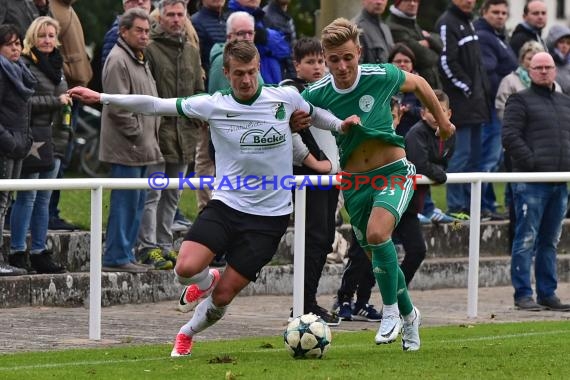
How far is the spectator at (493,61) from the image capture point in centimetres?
1759

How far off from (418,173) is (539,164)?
62.1 inches

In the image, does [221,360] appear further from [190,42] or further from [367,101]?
[190,42]

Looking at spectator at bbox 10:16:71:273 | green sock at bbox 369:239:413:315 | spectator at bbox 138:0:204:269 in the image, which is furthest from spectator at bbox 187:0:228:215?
green sock at bbox 369:239:413:315

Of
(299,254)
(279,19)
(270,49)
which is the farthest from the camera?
(279,19)

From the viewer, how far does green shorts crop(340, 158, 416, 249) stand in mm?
10500

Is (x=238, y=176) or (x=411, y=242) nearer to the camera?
(x=238, y=176)

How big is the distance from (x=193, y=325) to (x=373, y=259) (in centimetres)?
132

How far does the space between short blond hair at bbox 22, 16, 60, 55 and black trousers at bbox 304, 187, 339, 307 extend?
2.82 m

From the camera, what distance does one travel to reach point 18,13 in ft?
47.2

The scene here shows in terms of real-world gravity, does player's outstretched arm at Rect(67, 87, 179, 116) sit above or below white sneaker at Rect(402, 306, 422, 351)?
above

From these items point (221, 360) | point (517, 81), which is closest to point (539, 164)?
point (517, 81)

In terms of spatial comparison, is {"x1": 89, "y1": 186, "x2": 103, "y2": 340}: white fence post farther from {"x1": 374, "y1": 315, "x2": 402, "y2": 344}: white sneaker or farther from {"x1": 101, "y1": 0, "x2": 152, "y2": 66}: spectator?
{"x1": 101, "y1": 0, "x2": 152, "y2": 66}: spectator

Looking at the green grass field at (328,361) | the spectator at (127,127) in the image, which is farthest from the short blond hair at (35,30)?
the green grass field at (328,361)

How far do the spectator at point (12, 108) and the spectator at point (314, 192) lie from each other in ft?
7.41
